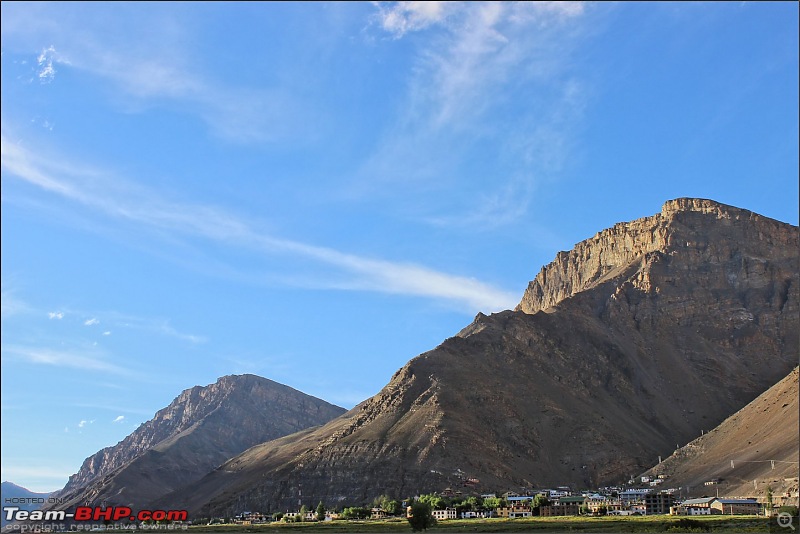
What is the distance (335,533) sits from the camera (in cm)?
15212

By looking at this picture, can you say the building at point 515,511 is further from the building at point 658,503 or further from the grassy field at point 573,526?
the building at point 658,503

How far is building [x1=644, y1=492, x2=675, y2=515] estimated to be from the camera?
19350 centimetres

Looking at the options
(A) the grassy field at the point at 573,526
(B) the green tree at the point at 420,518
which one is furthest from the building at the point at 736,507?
(B) the green tree at the point at 420,518

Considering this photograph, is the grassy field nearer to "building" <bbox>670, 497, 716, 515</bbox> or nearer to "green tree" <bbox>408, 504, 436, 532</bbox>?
"green tree" <bbox>408, 504, 436, 532</bbox>

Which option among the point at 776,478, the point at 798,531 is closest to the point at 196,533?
the point at 798,531

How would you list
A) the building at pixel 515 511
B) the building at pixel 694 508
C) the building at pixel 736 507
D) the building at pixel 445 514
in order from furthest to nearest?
the building at pixel 515 511 < the building at pixel 445 514 < the building at pixel 694 508 < the building at pixel 736 507

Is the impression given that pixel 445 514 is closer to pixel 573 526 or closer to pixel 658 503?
pixel 658 503

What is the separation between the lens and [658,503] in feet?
643

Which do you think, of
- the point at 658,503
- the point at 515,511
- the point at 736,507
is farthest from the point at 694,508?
the point at 515,511

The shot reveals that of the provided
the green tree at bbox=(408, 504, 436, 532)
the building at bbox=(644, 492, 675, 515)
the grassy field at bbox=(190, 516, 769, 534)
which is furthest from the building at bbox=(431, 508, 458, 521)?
the building at bbox=(644, 492, 675, 515)

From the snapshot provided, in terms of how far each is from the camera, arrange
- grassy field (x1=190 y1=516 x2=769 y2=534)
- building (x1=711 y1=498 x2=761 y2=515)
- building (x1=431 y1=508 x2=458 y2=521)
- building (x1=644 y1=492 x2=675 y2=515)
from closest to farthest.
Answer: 1. grassy field (x1=190 y1=516 x2=769 y2=534)
2. building (x1=711 y1=498 x2=761 y2=515)
3. building (x1=644 y1=492 x2=675 y2=515)
4. building (x1=431 y1=508 x2=458 y2=521)

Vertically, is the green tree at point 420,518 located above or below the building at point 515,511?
below

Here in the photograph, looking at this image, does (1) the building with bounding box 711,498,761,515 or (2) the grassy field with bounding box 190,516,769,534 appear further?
(1) the building with bounding box 711,498,761,515

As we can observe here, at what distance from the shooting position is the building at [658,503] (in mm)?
193500
